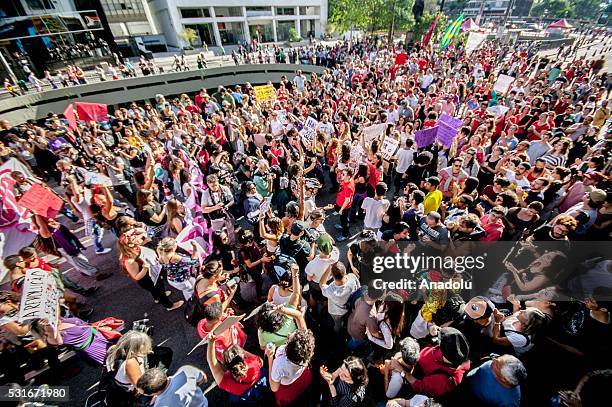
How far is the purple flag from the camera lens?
21.2 ft

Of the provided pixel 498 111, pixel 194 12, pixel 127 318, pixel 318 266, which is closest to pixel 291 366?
pixel 318 266

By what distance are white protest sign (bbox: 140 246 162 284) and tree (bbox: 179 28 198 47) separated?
36.0 metres

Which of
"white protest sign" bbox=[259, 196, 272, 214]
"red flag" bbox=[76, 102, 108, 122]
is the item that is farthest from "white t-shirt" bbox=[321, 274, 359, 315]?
"red flag" bbox=[76, 102, 108, 122]

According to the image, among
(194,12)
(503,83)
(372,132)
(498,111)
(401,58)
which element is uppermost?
(194,12)

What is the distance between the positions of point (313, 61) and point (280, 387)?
2413cm

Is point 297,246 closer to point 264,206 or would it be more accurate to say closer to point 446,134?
point 264,206

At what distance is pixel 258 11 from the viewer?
37.1m

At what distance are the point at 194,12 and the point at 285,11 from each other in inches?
539

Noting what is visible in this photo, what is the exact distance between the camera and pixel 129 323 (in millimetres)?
4258

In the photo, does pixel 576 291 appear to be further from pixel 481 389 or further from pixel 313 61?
pixel 313 61

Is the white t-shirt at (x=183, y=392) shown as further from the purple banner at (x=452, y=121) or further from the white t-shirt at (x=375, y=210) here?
the purple banner at (x=452, y=121)

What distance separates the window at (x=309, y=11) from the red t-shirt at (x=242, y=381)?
50.1 metres

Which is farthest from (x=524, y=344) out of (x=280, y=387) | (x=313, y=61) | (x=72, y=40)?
(x=72, y=40)

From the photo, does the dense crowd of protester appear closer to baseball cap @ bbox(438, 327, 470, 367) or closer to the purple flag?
baseball cap @ bbox(438, 327, 470, 367)
